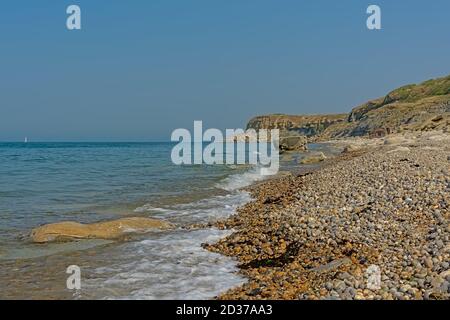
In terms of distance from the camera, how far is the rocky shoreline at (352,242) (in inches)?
243

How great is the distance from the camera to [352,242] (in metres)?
8.58

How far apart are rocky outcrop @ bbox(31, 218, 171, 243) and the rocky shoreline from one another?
2468mm

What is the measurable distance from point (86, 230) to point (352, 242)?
7.27 metres

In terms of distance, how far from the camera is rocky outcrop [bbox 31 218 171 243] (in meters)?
11.5

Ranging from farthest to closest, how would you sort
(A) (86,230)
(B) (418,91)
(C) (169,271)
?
1. (B) (418,91)
2. (A) (86,230)
3. (C) (169,271)

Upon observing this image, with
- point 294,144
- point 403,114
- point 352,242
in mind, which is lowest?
point 352,242

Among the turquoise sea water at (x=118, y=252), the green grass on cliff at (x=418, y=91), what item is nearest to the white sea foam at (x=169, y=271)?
the turquoise sea water at (x=118, y=252)

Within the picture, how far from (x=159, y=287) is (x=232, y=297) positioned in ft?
5.01

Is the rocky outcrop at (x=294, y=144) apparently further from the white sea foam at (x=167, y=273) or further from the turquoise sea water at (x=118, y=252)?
the white sea foam at (x=167, y=273)

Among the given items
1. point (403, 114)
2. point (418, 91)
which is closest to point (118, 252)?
point (403, 114)

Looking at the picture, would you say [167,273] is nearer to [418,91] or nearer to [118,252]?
[118,252]

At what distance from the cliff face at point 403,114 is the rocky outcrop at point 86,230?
1999 inches

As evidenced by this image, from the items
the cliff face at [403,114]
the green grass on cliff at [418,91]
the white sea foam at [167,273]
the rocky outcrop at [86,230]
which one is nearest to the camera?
the white sea foam at [167,273]

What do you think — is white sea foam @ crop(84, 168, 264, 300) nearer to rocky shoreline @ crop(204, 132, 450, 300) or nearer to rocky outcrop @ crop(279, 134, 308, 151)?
rocky shoreline @ crop(204, 132, 450, 300)
